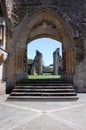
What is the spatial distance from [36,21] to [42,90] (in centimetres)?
371

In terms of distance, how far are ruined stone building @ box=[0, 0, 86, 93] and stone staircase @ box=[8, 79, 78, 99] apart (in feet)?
2.84

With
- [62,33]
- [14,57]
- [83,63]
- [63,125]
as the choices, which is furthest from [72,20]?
[63,125]

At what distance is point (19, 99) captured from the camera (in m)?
6.33

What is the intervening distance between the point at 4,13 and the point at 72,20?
10.3 feet

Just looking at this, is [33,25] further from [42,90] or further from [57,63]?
[57,63]

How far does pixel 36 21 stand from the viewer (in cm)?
908

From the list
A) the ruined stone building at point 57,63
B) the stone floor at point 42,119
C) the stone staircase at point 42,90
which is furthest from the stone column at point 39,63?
the stone floor at point 42,119

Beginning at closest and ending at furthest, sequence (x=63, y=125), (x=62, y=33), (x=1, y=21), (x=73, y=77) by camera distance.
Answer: (x=63, y=125), (x=1, y=21), (x=73, y=77), (x=62, y=33)

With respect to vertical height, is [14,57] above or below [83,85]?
above

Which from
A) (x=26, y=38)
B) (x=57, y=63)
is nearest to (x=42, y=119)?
(x=26, y=38)

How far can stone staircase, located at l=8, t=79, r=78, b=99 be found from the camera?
662 cm

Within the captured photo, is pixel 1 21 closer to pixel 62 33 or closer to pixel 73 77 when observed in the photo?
pixel 62 33

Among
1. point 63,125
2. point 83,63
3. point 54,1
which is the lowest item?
point 63,125

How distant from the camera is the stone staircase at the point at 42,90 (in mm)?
6625
